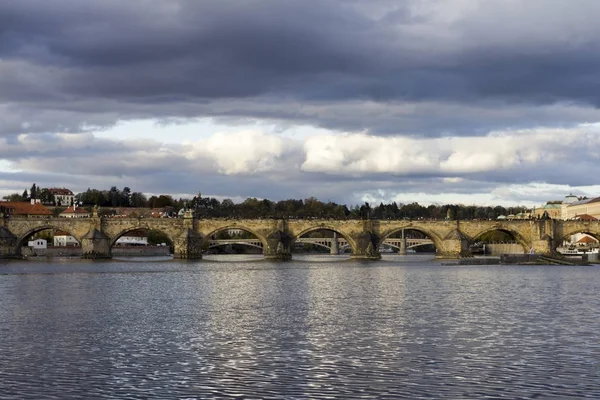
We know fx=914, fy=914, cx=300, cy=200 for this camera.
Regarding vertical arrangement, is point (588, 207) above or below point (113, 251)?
above

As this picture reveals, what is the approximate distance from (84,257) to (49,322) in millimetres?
76308

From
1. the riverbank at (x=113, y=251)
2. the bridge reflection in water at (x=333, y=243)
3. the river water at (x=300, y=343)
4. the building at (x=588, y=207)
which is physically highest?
the building at (x=588, y=207)

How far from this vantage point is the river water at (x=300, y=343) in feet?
72.1

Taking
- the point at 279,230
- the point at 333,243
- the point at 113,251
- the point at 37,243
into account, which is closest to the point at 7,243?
the point at 279,230

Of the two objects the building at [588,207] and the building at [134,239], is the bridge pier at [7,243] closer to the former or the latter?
the building at [134,239]

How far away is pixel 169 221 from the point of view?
4358 inches

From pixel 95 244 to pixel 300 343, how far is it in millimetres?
83147

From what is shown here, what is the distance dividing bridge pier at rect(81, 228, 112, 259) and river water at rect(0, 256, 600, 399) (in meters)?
55.3

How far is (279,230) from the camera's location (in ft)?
362

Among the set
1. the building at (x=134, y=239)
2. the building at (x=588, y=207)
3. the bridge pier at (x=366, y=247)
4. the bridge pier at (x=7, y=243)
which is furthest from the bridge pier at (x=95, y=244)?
the building at (x=588, y=207)

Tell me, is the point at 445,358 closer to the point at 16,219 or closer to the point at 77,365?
the point at 77,365

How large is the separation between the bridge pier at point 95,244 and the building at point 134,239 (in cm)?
4505

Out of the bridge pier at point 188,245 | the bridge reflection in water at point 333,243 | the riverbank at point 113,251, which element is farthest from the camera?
the bridge reflection in water at point 333,243

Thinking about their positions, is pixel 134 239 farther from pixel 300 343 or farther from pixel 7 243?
pixel 300 343
